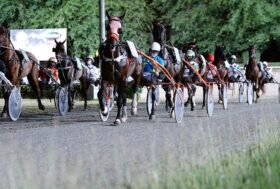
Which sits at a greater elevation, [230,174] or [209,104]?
[209,104]

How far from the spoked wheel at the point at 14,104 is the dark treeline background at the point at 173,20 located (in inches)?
835

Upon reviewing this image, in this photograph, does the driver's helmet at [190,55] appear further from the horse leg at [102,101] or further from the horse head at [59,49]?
the horse leg at [102,101]

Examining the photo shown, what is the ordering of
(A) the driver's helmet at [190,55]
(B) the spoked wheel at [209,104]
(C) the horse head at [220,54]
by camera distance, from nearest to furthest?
(B) the spoked wheel at [209,104] < (A) the driver's helmet at [190,55] < (C) the horse head at [220,54]

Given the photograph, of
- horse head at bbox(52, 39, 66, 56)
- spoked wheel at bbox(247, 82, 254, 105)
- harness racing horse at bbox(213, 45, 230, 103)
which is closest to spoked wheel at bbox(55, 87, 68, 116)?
horse head at bbox(52, 39, 66, 56)

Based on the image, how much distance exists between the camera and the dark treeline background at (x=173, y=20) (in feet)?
129

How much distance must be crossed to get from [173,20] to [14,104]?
26.6 metres

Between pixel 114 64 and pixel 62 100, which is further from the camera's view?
pixel 62 100

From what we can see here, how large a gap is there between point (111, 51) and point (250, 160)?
7.38 meters

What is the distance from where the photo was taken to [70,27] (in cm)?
3956

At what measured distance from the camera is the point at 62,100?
2072 cm

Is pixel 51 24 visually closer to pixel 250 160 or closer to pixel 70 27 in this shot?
pixel 70 27

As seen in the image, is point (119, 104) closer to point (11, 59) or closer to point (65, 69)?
point (11, 59)

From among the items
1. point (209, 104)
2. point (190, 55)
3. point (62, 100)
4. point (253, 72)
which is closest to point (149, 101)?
point (209, 104)

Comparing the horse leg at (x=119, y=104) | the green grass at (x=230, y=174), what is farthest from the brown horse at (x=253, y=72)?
the green grass at (x=230, y=174)
